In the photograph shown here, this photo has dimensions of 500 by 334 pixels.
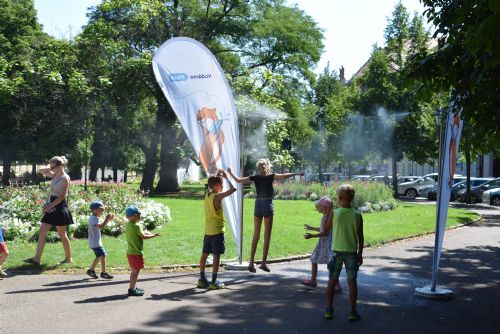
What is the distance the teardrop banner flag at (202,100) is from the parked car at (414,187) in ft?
105

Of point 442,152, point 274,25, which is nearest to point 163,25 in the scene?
point 274,25

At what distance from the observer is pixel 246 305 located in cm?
694

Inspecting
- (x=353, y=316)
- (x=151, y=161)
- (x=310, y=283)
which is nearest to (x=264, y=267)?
(x=310, y=283)

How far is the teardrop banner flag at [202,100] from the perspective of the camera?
9.55 meters

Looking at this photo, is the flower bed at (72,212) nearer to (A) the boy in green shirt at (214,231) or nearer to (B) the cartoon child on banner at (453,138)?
(A) the boy in green shirt at (214,231)

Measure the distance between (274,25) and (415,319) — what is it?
34.5 m

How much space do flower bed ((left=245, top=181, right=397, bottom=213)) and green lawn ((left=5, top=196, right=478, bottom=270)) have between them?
2967 mm

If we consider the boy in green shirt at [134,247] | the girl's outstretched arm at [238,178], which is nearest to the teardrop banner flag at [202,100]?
the girl's outstretched arm at [238,178]

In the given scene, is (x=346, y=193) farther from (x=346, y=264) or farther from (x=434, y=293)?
(x=434, y=293)

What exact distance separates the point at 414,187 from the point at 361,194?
17700mm

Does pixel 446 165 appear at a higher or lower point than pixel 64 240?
higher

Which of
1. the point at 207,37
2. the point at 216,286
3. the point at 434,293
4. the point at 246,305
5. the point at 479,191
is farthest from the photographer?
the point at 207,37

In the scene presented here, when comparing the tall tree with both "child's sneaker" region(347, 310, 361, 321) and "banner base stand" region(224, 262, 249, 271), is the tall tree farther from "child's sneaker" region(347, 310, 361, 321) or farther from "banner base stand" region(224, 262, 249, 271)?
"child's sneaker" region(347, 310, 361, 321)

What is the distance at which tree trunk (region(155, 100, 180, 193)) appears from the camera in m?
36.3
